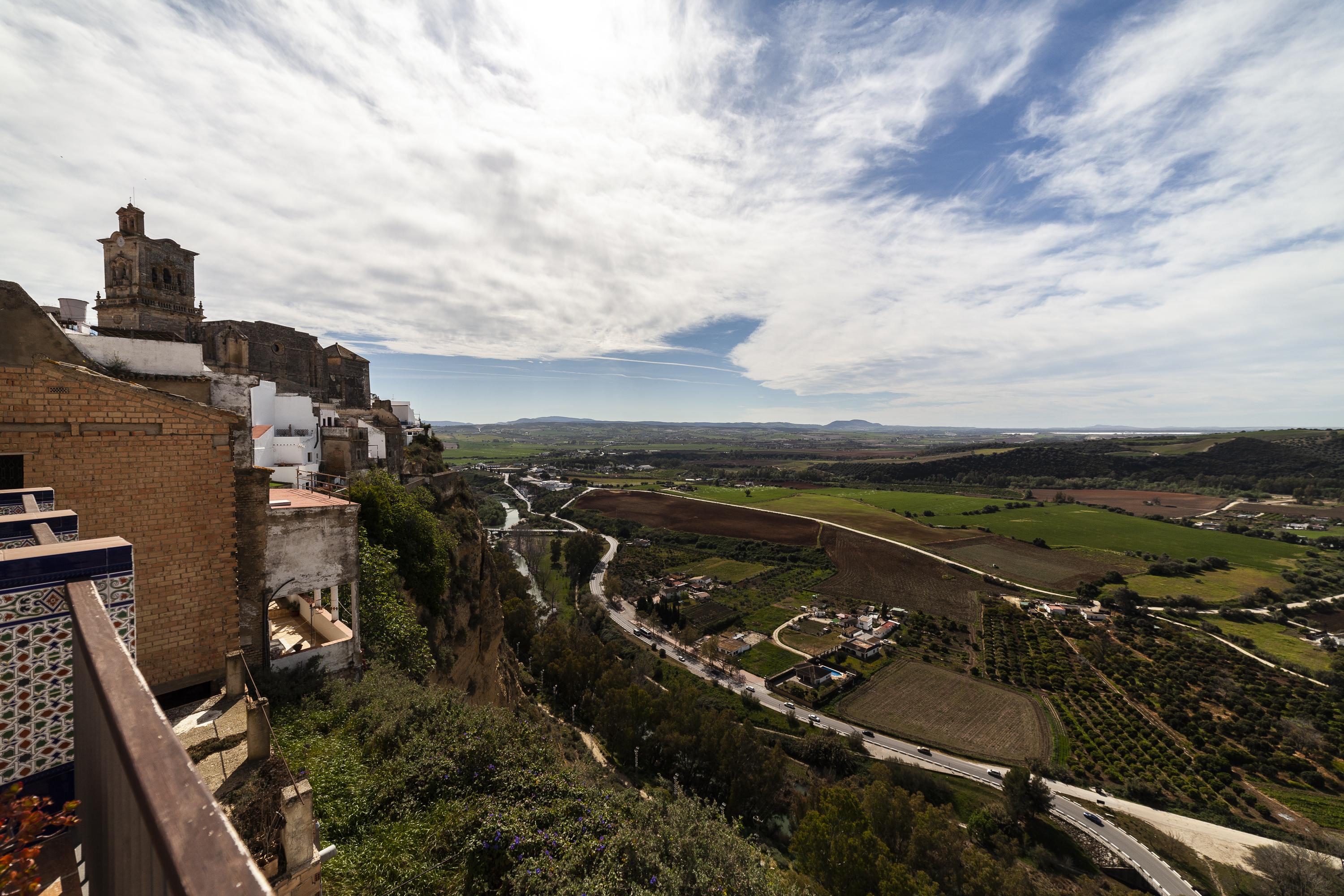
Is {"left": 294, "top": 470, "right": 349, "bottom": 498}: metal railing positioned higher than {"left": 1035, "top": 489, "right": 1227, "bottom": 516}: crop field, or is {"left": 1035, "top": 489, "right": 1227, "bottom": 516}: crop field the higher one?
{"left": 294, "top": 470, "right": 349, "bottom": 498}: metal railing

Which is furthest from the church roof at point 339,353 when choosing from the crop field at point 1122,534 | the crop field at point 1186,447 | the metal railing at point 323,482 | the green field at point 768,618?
the crop field at point 1186,447

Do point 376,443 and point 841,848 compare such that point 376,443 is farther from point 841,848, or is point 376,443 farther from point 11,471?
point 841,848

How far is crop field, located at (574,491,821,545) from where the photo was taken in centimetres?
7900

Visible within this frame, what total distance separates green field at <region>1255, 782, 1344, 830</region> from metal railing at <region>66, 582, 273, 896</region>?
50768 millimetres

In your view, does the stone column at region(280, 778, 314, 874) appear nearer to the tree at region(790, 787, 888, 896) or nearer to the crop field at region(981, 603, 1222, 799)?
the tree at region(790, 787, 888, 896)

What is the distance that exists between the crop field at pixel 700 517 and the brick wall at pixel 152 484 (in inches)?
2823

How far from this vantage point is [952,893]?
65.3 feet

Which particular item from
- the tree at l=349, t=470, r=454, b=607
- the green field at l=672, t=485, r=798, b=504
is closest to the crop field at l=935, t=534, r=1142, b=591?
the green field at l=672, t=485, r=798, b=504

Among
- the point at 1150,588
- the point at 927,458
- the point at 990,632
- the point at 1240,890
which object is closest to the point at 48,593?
the point at 1240,890

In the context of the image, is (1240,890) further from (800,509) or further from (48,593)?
(800,509)

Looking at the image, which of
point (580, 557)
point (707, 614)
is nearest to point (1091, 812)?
point (707, 614)

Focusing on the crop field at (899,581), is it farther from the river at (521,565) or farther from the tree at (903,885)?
the tree at (903,885)

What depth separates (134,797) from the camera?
5.40ft

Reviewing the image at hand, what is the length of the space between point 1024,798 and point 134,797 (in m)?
36.8
